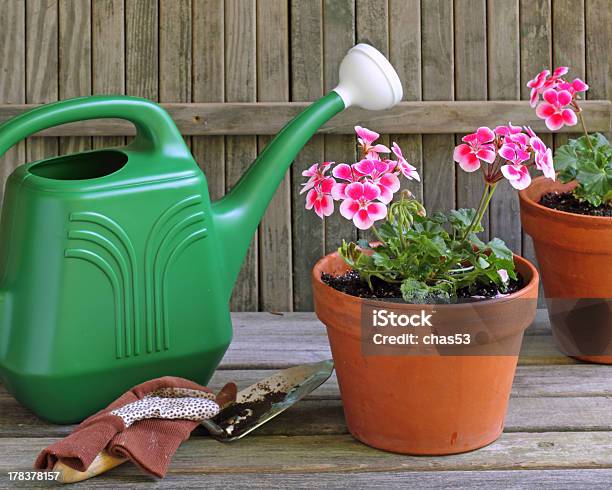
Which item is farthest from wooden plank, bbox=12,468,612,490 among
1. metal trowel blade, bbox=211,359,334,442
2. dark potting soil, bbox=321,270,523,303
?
dark potting soil, bbox=321,270,523,303

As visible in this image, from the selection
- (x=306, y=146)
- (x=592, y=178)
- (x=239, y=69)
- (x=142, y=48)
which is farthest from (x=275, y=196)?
(x=592, y=178)

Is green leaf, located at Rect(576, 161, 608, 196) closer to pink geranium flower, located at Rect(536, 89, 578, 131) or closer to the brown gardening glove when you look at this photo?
pink geranium flower, located at Rect(536, 89, 578, 131)

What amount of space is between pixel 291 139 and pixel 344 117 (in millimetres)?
358

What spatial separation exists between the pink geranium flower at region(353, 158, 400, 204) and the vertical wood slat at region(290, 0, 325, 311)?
1.96 ft

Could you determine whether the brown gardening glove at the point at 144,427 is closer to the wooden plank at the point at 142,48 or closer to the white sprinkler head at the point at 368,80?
the white sprinkler head at the point at 368,80

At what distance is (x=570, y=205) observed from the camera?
148 centimetres

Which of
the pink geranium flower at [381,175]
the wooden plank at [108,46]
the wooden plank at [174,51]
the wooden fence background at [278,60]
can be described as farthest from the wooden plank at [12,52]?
the pink geranium flower at [381,175]

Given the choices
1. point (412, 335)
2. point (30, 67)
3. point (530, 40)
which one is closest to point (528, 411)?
point (412, 335)

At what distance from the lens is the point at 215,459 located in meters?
1.15

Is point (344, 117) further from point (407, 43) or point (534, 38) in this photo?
point (534, 38)

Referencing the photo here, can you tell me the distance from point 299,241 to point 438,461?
70 centimetres

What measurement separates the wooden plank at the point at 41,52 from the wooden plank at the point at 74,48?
0.04 feet

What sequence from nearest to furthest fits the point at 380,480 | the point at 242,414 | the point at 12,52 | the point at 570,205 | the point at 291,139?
the point at 380,480 → the point at 242,414 → the point at 291,139 → the point at 570,205 → the point at 12,52

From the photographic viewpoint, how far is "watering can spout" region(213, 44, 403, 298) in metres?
1.35
